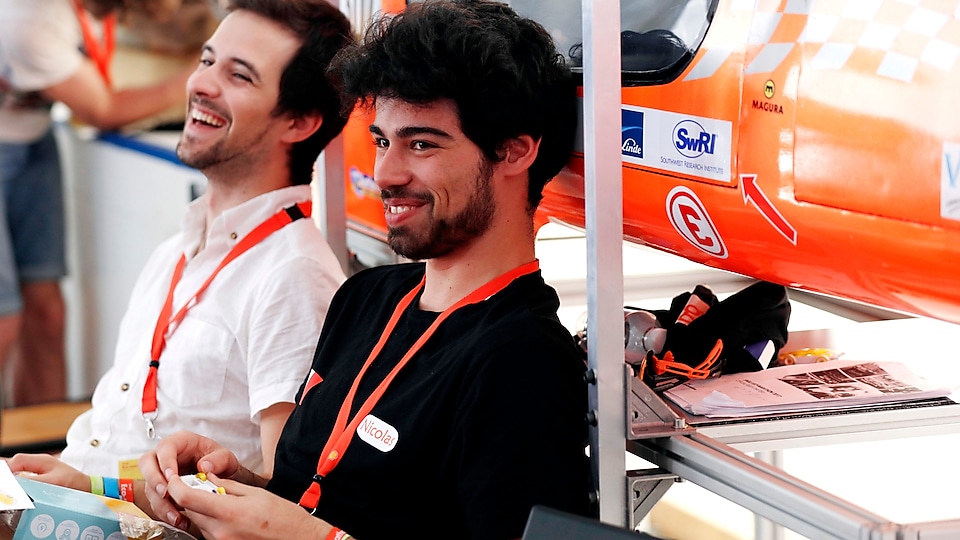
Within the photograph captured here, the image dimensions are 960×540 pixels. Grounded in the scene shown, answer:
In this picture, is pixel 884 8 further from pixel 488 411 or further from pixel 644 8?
pixel 488 411

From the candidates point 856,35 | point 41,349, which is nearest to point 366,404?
point 856,35

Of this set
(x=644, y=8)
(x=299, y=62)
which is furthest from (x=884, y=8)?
(x=299, y=62)

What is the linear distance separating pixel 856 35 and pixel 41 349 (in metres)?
4.78

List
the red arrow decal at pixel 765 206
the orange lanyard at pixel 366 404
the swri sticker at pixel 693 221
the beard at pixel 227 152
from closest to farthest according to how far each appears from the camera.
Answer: the red arrow decal at pixel 765 206 → the swri sticker at pixel 693 221 → the orange lanyard at pixel 366 404 → the beard at pixel 227 152

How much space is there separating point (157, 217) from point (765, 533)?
331 cm

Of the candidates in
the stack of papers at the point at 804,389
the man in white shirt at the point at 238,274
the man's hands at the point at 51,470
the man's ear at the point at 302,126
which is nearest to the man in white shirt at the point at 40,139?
the man in white shirt at the point at 238,274

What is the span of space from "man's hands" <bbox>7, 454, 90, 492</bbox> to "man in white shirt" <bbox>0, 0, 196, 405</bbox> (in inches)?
116

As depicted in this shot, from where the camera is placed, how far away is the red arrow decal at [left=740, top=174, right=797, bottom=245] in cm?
148

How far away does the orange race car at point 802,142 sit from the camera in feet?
4.18

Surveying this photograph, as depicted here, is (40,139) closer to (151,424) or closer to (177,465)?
(151,424)

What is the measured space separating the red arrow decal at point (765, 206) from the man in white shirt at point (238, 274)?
2.93 feet

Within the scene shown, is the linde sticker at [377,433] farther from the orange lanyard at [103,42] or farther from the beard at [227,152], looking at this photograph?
the orange lanyard at [103,42]

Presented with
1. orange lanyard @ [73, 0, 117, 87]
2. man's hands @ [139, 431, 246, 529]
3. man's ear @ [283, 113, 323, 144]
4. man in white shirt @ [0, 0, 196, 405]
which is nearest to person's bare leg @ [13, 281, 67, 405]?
man in white shirt @ [0, 0, 196, 405]

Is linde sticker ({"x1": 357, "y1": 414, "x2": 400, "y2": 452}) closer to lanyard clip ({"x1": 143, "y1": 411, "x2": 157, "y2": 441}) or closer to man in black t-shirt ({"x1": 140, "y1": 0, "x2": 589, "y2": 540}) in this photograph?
man in black t-shirt ({"x1": 140, "y1": 0, "x2": 589, "y2": 540})
